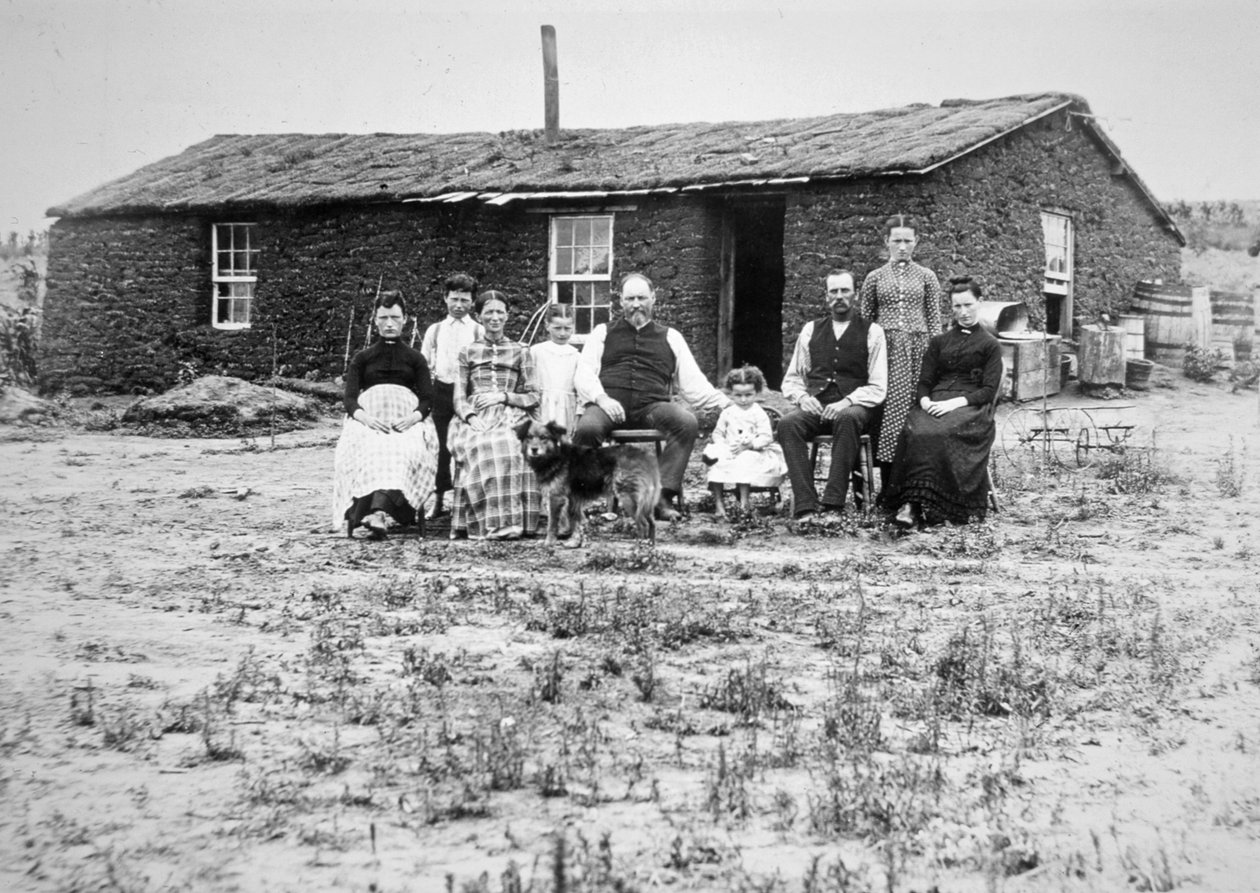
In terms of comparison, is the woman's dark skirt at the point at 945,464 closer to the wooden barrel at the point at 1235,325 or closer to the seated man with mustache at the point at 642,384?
the seated man with mustache at the point at 642,384

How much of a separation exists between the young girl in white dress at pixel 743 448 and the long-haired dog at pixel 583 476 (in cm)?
101

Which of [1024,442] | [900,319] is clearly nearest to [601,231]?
[1024,442]

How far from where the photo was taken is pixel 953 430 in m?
7.79

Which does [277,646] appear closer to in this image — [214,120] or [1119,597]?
[214,120]

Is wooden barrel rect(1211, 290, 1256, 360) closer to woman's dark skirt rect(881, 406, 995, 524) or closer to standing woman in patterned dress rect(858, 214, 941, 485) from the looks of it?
standing woman in patterned dress rect(858, 214, 941, 485)

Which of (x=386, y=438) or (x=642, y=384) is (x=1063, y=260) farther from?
(x=386, y=438)

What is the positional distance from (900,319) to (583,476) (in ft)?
8.52

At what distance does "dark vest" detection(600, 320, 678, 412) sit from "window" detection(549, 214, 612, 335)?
6828 mm

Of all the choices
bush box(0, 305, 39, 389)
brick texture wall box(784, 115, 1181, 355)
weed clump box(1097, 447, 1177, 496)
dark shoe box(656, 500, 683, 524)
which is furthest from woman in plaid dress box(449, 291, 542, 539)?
bush box(0, 305, 39, 389)

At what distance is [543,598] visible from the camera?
5.60 m

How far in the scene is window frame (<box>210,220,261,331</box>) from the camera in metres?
16.8

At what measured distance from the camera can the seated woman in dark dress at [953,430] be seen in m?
7.77

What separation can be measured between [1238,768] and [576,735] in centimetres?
209

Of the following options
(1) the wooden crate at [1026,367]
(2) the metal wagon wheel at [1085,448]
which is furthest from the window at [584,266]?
(2) the metal wagon wheel at [1085,448]
